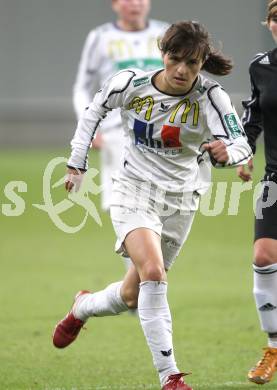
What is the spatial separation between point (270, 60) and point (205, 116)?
772mm

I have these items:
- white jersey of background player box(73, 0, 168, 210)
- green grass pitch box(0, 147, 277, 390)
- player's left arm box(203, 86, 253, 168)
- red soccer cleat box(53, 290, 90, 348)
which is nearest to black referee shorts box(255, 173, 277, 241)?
player's left arm box(203, 86, 253, 168)

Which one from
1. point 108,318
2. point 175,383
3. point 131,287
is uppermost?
point 131,287

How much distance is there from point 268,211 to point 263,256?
11.2 inches

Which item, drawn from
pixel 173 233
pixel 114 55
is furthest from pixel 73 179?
pixel 114 55

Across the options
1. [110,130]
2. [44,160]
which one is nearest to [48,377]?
[110,130]

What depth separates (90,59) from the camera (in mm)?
10375

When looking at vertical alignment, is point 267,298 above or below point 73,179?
below

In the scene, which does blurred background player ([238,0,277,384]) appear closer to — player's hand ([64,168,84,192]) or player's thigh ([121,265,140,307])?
player's thigh ([121,265,140,307])

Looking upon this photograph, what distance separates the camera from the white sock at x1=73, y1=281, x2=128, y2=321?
6953 millimetres

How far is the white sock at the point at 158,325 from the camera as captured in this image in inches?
234

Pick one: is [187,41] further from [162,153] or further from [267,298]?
[267,298]

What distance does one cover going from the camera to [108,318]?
31.6 feet

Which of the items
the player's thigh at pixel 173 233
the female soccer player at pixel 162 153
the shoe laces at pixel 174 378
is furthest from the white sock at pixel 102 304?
the shoe laces at pixel 174 378

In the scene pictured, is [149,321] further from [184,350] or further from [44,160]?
[44,160]
